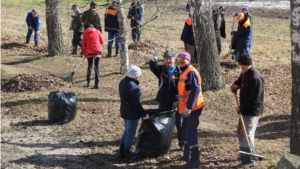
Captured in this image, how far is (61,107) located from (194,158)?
3.11 meters

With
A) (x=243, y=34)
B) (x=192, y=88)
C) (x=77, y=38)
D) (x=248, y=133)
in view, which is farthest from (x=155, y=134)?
(x=77, y=38)

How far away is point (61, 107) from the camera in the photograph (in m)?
9.35

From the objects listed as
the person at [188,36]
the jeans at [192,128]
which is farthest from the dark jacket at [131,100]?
the person at [188,36]

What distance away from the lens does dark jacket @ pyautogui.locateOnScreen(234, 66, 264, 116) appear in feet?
23.2

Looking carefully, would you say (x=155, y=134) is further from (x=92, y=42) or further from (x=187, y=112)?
(x=92, y=42)

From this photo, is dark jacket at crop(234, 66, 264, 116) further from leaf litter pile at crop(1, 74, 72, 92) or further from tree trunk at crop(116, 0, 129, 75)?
leaf litter pile at crop(1, 74, 72, 92)

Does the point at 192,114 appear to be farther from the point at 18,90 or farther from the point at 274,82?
the point at 274,82

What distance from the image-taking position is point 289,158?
4922 millimetres

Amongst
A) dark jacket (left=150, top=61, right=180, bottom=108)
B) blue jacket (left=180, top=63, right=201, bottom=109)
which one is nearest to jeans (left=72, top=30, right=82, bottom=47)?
dark jacket (left=150, top=61, right=180, bottom=108)

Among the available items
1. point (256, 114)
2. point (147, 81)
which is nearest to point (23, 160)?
point (256, 114)

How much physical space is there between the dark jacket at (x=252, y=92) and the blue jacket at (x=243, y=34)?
650 cm

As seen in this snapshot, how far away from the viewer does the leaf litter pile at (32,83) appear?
11.9 m

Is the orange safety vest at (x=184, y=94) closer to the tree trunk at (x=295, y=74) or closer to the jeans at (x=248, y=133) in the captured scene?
the jeans at (x=248, y=133)

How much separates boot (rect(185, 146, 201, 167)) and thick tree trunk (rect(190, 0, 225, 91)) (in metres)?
3.67
